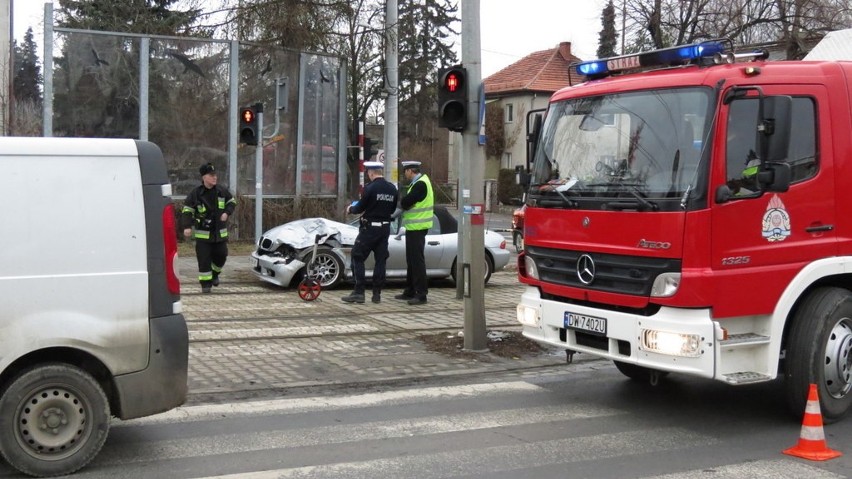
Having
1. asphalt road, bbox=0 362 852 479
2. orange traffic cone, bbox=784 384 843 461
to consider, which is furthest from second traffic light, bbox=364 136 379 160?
orange traffic cone, bbox=784 384 843 461

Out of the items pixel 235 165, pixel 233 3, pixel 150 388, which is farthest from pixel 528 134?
pixel 233 3

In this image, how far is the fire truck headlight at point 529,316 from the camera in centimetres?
732

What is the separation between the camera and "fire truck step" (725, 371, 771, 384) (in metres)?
6.12

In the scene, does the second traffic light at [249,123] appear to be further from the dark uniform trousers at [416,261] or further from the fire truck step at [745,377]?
the fire truck step at [745,377]

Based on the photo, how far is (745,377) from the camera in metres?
6.21

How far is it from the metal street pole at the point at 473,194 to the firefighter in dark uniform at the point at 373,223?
3007mm

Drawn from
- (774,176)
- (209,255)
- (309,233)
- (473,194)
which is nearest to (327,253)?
(309,233)

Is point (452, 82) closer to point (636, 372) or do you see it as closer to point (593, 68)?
point (593, 68)

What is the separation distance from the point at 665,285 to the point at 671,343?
40cm

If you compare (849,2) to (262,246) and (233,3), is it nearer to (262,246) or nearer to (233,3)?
(233,3)

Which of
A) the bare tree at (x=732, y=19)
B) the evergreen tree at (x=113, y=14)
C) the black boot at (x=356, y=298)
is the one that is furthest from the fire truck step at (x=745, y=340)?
the evergreen tree at (x=113, y=14)

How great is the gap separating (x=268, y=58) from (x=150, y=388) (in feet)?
57.2

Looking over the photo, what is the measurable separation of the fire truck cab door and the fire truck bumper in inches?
9.3

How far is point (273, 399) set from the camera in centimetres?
738
